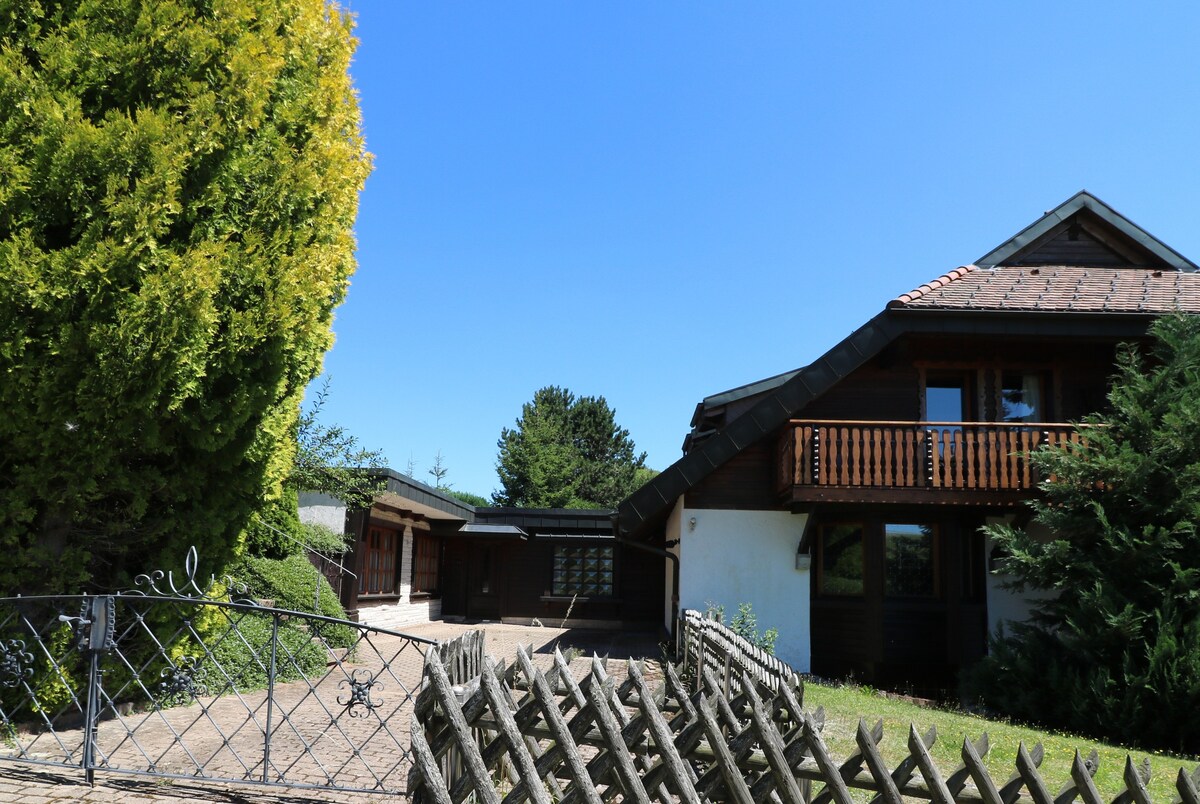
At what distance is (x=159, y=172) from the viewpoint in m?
6.90

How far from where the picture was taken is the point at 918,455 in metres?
13.1

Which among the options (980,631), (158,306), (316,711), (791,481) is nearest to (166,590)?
(316,711)

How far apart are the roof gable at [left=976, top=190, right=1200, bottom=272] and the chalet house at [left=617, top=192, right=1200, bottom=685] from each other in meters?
0.71

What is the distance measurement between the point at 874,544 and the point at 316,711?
8.71 m

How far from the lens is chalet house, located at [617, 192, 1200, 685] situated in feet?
43.0

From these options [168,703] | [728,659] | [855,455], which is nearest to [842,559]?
[855,455]

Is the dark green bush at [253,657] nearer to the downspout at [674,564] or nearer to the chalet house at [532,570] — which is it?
the downspout at [674,564]

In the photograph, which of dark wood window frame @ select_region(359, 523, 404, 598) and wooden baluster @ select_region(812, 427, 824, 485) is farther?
dark wood window frame @ select_region(359, 523, 404, 598)

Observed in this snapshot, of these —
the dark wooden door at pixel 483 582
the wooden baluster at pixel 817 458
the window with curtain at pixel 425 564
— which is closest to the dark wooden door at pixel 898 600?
the wooden baluster at pixel 817 458

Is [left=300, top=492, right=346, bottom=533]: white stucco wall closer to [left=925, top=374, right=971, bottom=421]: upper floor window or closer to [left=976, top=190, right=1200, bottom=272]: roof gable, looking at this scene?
[left=925, top=374, right=971, bottom=421]: upper floor window

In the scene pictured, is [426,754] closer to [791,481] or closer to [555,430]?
[791,481]

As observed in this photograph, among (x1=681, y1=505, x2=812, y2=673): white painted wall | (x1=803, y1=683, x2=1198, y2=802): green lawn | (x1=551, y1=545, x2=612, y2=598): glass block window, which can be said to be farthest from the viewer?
(x1=551, y1=545, x2=612, y2=598): glass block window

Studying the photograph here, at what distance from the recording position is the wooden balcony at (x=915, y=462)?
12930 millimetres

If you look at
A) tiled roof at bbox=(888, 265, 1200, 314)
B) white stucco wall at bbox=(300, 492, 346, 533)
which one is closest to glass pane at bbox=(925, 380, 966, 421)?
tiled roof at bbox=(888, 265, 1200, 314)
